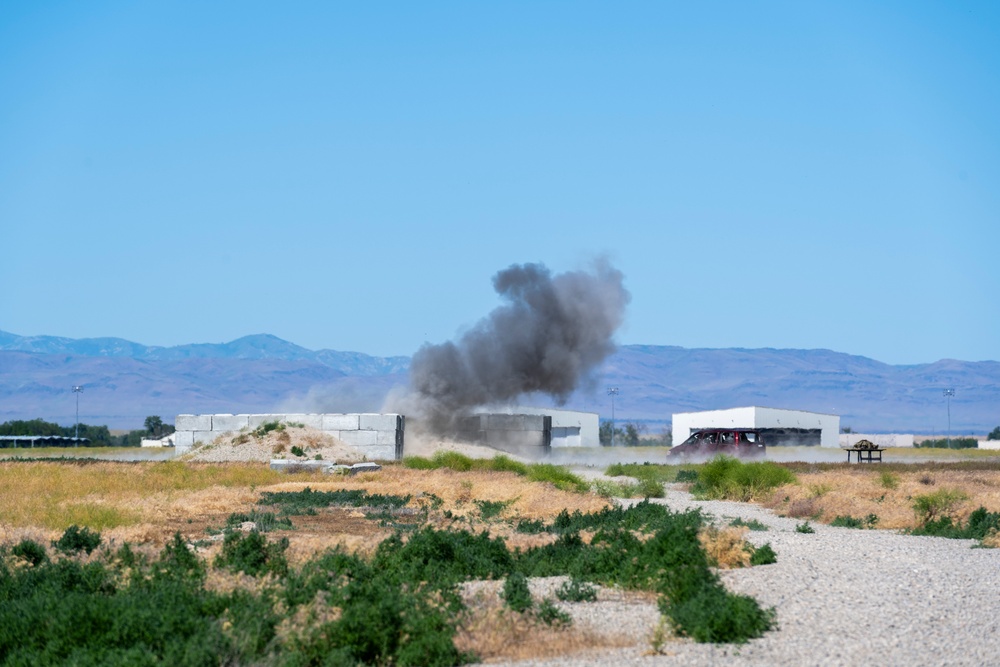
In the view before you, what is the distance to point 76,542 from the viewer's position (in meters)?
17.2

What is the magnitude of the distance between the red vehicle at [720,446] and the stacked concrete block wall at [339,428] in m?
13.1

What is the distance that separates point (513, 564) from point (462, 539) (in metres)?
0.97

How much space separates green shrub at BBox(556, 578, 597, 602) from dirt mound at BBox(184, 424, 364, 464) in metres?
35.6

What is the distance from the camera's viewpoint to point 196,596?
12.6m

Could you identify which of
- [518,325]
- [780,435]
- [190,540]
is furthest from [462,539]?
[780,435]

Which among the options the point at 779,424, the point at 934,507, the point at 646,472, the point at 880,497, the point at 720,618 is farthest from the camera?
the point at 779,424

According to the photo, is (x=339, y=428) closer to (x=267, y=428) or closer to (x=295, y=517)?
(x=267, y=428)

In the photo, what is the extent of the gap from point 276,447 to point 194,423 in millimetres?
7843

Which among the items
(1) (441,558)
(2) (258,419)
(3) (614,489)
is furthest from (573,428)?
(1) (441,558)

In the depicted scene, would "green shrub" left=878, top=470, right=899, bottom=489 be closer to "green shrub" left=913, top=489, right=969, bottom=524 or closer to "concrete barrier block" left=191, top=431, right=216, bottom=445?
"green shrub" left=913, top=489, right=969, bottom=524

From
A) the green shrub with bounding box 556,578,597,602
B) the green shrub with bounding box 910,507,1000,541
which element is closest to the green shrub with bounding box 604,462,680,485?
the green shrub with bounding box 910,507,1000,541

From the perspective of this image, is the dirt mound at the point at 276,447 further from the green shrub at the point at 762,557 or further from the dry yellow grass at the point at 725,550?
the green shrub at the point at 762,557

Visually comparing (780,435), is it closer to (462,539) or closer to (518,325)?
(518,325)

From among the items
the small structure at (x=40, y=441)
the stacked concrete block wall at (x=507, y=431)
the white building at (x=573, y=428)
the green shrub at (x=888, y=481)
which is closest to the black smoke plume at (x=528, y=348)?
the stacked concrete block wall at (x=507, y=431)
